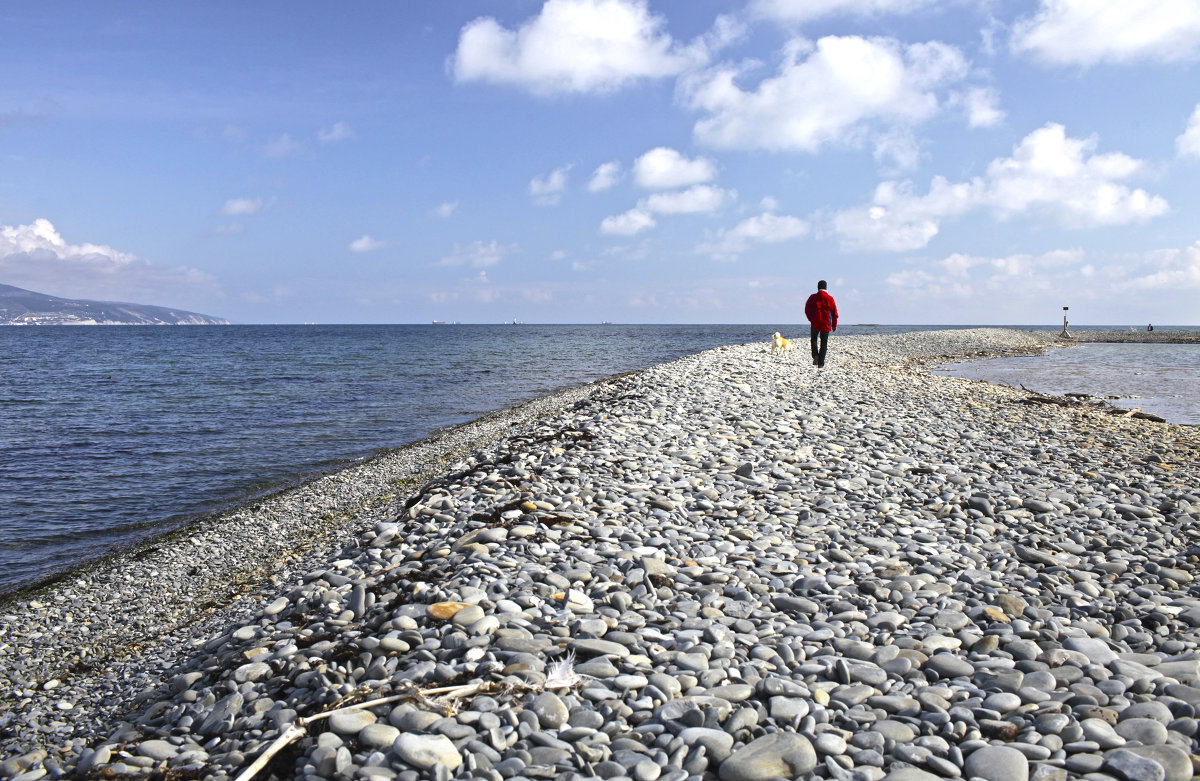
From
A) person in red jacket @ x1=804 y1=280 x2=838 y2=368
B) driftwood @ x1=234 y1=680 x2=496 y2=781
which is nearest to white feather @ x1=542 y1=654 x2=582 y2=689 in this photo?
driftwood @ x1=234 y1=680 x2=496 y2=781

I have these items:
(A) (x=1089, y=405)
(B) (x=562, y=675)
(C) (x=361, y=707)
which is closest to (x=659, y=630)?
(B) (x=562, y=675)

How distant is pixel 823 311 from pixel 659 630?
58.5 feet

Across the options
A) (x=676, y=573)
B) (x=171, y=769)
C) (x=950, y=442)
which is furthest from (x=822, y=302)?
(x=171, y=769)

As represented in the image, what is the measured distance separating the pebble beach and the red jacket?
11.1m

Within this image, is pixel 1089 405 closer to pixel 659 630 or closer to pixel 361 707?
pixel 659 630

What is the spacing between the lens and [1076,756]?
296 centimetres

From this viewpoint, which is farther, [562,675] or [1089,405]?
[1089,405]

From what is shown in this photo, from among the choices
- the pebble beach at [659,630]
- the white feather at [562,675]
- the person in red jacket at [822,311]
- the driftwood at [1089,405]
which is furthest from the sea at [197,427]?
the person in red jacket at [822,311]

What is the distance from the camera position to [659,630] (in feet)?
14.0

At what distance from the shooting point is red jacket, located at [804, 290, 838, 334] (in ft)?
66.4

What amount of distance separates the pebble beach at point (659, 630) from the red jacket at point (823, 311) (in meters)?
11.1

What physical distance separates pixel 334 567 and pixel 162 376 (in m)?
32.6

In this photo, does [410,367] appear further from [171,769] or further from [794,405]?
[171,769]

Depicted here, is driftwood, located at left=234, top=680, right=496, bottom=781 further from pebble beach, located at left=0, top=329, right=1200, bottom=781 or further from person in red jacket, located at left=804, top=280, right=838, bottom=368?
person in red jacket, located at left=804, top=280, right=838, bottom=368
